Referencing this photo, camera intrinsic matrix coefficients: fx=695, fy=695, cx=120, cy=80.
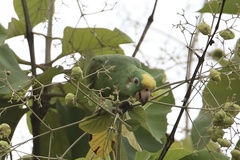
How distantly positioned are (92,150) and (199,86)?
0.35 metres

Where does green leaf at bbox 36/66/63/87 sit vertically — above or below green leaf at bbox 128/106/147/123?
above

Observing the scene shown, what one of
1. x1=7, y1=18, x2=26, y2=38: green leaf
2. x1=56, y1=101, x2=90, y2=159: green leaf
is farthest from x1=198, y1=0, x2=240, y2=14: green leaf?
x1=7, y1=18, x2=26, y2=38: green leaf

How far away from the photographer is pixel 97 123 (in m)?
1.88

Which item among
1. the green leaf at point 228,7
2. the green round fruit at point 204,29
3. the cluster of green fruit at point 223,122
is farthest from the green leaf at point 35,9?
the cluster of green fruit at point 223,122

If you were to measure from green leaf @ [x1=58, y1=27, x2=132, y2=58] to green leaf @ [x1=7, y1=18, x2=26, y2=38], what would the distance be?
163 mm

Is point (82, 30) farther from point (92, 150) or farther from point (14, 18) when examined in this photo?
point (92, 150)

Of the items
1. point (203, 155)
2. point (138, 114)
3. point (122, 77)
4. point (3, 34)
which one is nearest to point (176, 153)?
point (203, 155)

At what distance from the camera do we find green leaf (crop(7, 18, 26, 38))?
251 cm

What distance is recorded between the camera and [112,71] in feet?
8.19

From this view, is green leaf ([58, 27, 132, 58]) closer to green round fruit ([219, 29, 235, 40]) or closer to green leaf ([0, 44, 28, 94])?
green leaf ([0, 44, 28, 94])

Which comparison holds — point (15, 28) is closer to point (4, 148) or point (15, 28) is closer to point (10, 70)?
point (10, 70)

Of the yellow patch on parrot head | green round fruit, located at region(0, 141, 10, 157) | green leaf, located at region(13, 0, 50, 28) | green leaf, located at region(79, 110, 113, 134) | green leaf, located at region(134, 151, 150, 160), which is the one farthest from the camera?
green leaf, located at region(13, 0, 50, 28)

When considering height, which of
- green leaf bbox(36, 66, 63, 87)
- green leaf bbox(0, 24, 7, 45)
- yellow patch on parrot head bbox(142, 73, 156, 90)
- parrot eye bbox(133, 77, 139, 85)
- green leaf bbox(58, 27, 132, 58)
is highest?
green leaf bbox(0, 24, 7, 45)

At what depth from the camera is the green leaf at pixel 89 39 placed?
96.6 inches
